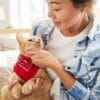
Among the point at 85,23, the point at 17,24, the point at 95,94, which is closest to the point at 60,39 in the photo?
the point at 85,23

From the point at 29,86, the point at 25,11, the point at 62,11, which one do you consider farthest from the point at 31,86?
the point at 25,11

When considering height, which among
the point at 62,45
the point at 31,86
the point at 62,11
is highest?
the point at 62,11

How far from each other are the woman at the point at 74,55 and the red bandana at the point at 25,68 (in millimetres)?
27

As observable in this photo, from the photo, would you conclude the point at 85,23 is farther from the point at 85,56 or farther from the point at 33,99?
the point at 33,99

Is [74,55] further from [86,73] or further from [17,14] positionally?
[17,14]

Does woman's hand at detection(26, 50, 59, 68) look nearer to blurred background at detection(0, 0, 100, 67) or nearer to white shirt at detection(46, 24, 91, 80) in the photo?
white shirt at detection(46, 24, 91, 80)

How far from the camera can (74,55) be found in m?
0.96

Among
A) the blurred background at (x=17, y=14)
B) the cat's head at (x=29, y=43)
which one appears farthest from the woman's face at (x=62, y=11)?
the blurred background at (x=17, y=14)

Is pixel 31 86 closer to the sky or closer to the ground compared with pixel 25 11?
closer to the ground

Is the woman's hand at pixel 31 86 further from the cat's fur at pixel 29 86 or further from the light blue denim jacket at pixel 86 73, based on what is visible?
the light blue denim jacket at pixel 86 73

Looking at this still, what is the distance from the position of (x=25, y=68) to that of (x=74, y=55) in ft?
0.66

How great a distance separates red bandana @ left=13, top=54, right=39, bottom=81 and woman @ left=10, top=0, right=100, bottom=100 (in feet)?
0.09

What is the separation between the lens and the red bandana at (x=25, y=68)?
2.98 feet

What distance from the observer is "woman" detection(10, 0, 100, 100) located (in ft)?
2.95
